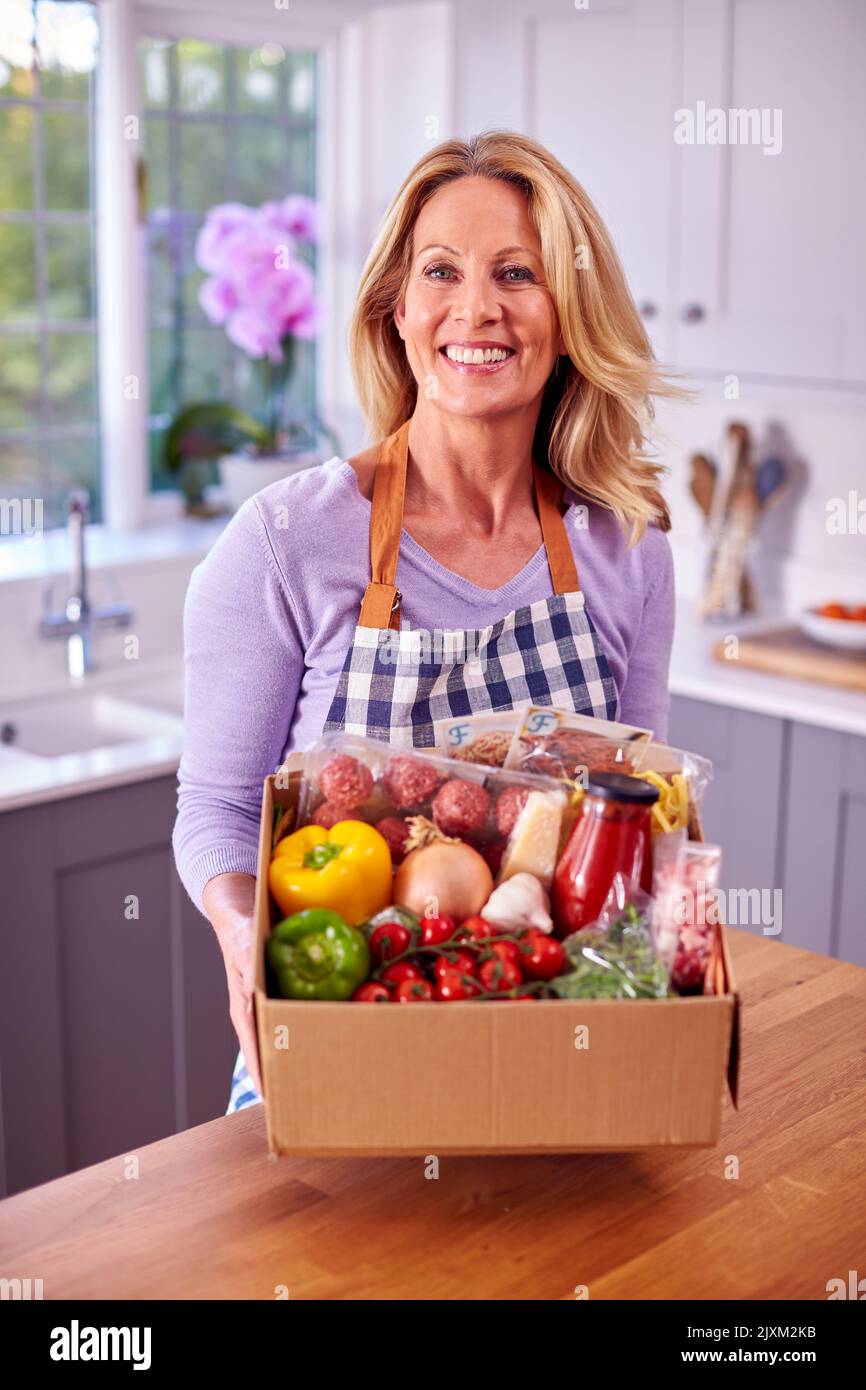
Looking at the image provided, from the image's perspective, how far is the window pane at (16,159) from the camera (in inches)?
Result: 116

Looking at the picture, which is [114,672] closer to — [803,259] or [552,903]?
A: [803,259]

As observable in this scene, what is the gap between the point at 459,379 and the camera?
4.59ft

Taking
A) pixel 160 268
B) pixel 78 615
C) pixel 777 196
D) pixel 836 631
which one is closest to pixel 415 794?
pixel 78 615

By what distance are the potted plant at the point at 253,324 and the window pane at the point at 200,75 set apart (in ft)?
0.71

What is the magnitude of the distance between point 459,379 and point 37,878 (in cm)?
116

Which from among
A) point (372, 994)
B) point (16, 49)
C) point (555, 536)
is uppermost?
point (16, 49)

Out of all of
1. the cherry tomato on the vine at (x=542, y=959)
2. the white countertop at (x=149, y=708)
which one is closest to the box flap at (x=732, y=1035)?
the cherry tomato on the vine at (x=542, y=959)

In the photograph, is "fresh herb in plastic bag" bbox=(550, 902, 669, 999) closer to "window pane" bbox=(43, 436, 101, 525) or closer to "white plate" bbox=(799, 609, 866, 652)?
"white plate" bbox=(799, 609, 866, 652)

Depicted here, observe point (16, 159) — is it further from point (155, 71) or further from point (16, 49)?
point (155, 71)

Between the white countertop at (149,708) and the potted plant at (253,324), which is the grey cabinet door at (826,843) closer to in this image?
the white countertop at (149,708)

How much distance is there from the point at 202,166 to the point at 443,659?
7.39ft

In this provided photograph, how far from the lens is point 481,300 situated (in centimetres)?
139

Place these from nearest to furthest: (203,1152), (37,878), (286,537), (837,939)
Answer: (203,1152)
(286,537)
(37,878)
(837,939)

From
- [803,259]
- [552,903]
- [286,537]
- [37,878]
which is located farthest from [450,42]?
[552,903]
